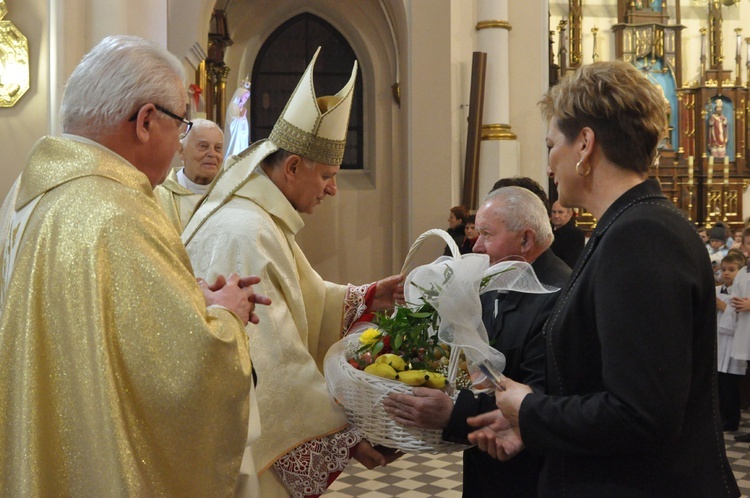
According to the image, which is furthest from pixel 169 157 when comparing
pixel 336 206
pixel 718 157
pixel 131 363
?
pixel 718 157

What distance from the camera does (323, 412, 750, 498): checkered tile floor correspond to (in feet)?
17.8

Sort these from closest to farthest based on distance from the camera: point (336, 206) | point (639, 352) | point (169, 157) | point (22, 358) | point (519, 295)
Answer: point (639, 352), point (22, 358), point (169, 157), point (519, 295), point (336, 206)

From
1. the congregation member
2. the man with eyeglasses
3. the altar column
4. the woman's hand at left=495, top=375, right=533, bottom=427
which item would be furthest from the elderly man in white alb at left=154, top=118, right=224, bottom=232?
the altar column

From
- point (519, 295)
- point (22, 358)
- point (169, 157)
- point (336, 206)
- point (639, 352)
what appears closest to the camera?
point (639, 352)

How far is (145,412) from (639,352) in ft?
3.36

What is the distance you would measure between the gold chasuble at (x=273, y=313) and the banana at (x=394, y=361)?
10.9 inches

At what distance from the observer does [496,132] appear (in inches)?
408

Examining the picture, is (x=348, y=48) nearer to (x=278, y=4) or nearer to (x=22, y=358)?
(x=278, y=4)

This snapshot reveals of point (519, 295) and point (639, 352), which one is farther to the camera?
point (519, 295)

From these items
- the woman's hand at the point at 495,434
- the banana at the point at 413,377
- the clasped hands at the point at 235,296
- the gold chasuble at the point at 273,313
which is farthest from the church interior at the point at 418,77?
the woman's hand at the point at 495,434

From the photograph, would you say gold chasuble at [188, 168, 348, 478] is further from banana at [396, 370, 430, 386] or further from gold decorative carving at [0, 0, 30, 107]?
gold decorative carving at [0, 0, 30, 107]

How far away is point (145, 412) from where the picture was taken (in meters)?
1.93

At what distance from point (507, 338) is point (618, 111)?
91 cm

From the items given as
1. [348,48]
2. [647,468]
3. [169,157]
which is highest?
[348,48]
